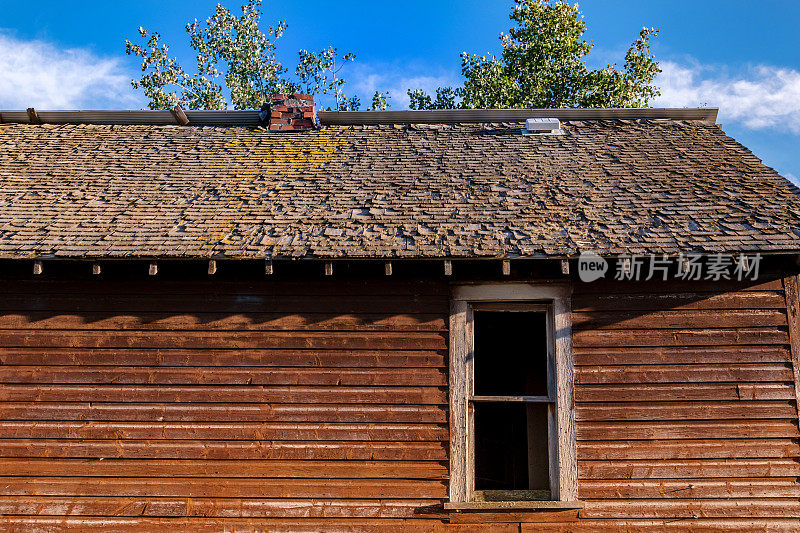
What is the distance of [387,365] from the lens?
20.2ft

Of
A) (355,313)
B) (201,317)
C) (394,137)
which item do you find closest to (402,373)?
(355,313)

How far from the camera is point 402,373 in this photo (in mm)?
6133

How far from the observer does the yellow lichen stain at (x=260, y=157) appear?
7.43 meters

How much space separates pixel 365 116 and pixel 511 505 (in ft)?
22.2

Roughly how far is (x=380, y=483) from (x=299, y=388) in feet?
4.09

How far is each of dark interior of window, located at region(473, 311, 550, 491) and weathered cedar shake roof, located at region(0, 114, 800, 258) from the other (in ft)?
8.73

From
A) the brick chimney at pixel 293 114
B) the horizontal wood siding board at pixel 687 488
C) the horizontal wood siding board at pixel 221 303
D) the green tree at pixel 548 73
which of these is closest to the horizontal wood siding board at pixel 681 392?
the horizontal wood siding board at pixel 687 488

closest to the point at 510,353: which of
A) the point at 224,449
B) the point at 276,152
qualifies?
the point at 276,152

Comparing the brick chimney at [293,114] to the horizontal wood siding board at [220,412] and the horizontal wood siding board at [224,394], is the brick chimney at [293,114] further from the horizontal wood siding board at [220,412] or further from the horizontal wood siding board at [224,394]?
the horizontal wood siding board at [220,412]

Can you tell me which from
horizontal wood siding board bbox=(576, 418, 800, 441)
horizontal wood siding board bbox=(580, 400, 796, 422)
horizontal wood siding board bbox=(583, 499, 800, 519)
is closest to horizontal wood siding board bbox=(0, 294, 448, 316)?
horizontal wood siding board bbox=(580, 400, 796, 422)

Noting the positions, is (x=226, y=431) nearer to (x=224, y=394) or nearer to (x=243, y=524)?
(x=224, y=394)

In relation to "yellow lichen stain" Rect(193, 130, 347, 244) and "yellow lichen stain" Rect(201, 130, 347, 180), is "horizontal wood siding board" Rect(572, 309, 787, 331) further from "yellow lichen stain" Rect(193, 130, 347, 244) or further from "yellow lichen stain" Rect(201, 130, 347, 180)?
"yellow lichen stain" Rect(201, 130, 347, 180)

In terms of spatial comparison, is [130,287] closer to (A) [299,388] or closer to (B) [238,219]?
(B) [238,219]

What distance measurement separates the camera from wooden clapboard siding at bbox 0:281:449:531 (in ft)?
19.4
